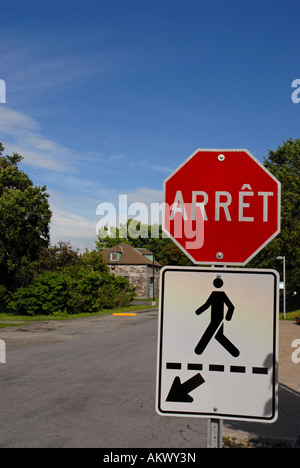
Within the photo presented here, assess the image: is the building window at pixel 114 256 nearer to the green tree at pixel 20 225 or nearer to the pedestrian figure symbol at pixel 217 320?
the green tree at pixel 20 225

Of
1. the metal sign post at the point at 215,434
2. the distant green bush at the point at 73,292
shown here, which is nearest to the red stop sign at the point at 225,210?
the metal sign post at the point at 215,434

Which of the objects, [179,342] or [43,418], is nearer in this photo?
[179,342]

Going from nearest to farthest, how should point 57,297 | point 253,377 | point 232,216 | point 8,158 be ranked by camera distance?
point 253,377 < point 232,216 < point 57,297 < point 8,158

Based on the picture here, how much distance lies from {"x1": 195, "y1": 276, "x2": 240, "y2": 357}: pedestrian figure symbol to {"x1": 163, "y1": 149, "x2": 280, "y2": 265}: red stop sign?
8.2 inches

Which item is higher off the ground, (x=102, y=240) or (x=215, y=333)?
(x=102, y=240)

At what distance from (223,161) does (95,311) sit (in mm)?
34370

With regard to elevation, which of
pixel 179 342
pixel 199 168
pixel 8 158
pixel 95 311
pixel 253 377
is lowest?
pixel 95 311

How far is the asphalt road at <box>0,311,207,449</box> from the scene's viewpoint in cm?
650

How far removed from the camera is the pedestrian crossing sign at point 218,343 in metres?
2.40

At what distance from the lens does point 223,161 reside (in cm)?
268

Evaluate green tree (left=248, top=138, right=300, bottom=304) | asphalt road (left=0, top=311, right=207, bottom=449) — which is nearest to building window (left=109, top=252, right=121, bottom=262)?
green tree (left=248, top=138, right=300, bottom=304)

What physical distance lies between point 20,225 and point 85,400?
27.5 meters
